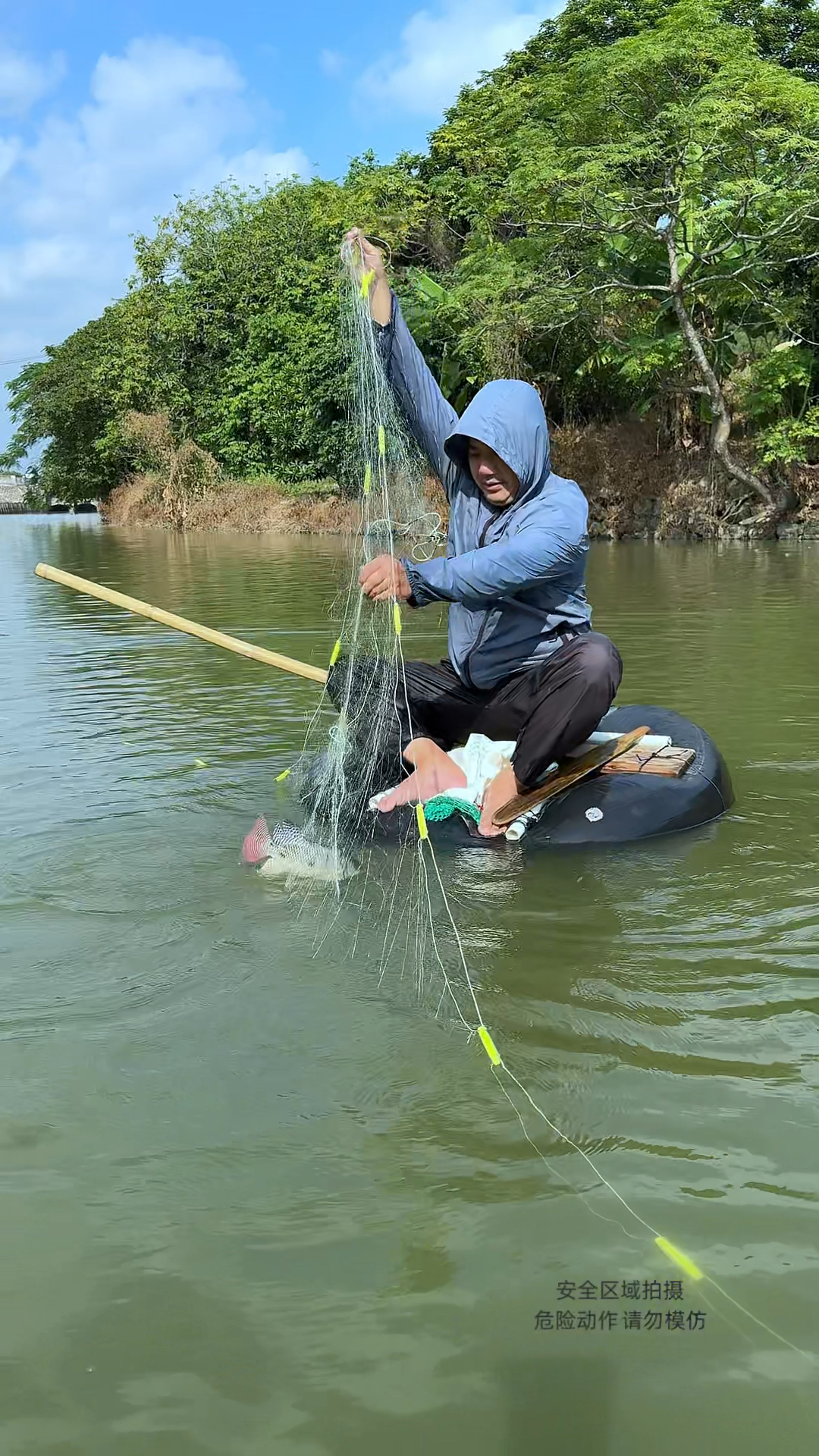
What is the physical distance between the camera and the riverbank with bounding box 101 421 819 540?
21.0 metres

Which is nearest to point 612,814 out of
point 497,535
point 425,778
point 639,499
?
point 425,778

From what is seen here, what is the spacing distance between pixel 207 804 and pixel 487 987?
2.19 meters

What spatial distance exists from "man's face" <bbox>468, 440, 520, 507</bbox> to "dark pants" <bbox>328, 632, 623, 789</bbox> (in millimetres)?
608

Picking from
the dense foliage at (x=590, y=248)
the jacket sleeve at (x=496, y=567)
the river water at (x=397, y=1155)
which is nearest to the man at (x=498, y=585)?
the jacket sleeve at (x=496, y=567)

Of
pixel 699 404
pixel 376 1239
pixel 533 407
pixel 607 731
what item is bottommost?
pixel 376 1239

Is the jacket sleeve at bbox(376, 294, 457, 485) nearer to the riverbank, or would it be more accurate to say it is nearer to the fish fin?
the fish fin

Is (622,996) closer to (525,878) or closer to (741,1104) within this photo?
(741,1104)

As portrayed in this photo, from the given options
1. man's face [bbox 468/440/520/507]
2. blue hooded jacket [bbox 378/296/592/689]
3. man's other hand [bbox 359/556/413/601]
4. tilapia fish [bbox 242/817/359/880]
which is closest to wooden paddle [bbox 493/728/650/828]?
blue hooded jacket [bbox 378/296/592/689]

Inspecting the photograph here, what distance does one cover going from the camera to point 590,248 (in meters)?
19.9

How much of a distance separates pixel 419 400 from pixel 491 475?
544mm

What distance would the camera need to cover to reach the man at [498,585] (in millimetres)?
4188

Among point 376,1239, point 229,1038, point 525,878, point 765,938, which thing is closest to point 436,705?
point 525,878

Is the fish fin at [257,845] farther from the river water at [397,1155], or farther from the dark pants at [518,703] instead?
the dark pants at [518,703]

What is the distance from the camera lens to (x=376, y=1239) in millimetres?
2086
